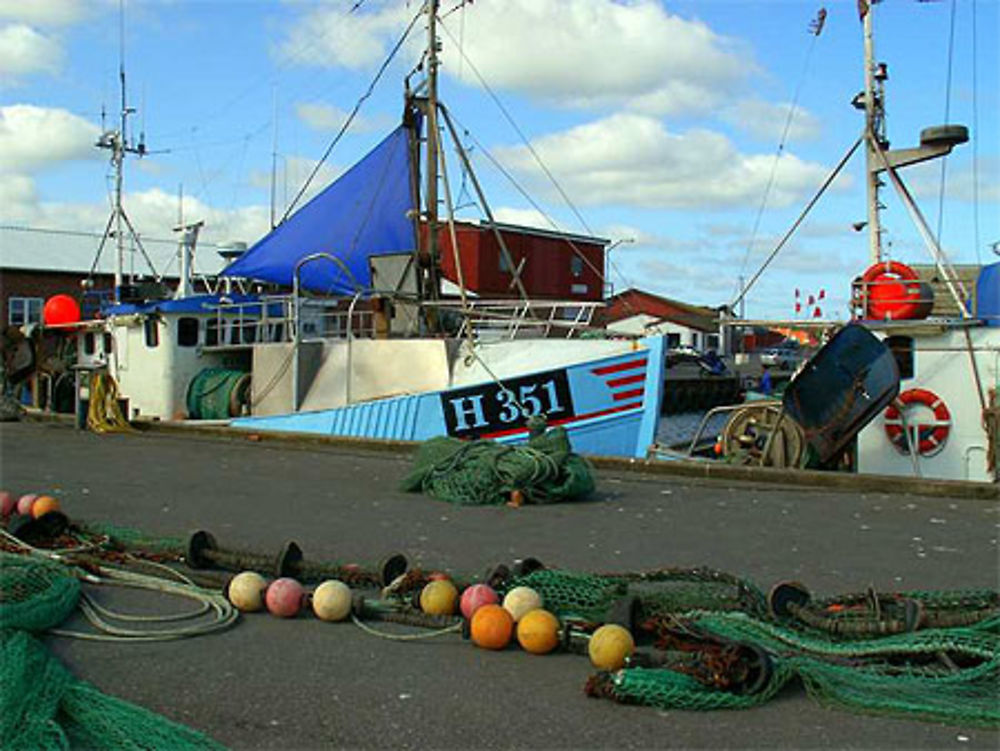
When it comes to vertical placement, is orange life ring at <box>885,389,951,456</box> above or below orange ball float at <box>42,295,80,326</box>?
below

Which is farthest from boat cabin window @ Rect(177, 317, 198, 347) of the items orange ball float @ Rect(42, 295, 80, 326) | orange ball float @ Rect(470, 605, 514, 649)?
orange ball float @ Rect(470, 605, 514, 649)

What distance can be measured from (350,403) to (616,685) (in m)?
11.7

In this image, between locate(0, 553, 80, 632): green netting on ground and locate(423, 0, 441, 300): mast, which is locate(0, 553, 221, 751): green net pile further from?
locate(423, 0, 441, 300): mast

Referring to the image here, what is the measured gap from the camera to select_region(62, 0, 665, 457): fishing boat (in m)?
13.2

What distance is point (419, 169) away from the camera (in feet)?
63.4

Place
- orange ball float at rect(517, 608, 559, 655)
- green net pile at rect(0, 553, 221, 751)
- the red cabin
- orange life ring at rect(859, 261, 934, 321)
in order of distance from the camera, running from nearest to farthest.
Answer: green net pile at rect(0, 553, 221, 751)
orange ball float at rect(517, 608, 559, 655)
orange life ring at rect(859, 261, 934, 321)
the red cabin

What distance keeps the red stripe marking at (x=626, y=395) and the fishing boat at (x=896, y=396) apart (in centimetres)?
132

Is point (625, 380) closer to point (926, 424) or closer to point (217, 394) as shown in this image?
point (926, 424)

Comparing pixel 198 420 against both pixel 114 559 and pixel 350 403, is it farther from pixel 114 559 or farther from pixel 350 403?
pixel 114 559

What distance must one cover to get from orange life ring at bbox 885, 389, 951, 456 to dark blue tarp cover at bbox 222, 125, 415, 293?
10745 mm

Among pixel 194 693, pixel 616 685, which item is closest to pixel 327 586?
pixel 194 693

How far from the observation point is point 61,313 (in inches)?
899

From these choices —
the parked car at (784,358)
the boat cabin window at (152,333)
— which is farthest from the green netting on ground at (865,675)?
the parked car at (784,358)

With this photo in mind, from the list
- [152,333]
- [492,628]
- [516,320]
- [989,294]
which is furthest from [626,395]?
[152,333]
